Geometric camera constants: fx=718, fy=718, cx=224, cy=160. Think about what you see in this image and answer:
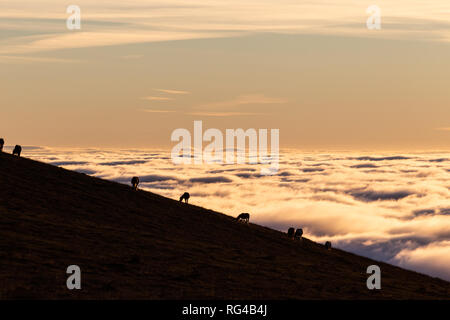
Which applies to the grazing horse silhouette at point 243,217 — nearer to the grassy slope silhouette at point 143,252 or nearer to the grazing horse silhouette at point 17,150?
the grassy slope silhouette at point 143,252

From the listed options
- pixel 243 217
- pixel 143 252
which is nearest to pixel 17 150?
pixel 243 217

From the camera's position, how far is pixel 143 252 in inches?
2003

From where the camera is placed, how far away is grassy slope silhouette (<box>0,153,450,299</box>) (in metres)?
40.8

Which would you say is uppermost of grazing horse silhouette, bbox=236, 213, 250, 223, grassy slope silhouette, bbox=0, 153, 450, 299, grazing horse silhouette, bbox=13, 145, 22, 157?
grazing horse silhouette, bbox=13, 145, 22, 157

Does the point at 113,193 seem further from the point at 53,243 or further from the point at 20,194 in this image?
the point at 53,243

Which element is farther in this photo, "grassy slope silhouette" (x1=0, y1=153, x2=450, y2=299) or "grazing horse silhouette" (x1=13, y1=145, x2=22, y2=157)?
"grazing horse silhouette" (x1=13, y1=145, x2=22, y2=157)

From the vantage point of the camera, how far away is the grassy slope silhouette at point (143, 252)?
40.8m

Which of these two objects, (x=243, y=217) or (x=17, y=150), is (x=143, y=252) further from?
(x=17, y=150)

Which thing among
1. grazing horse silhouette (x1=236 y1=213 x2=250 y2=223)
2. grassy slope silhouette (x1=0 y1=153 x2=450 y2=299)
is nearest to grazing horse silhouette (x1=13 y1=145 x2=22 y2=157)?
grassy slope silhouette (x1=0 y1=153 x2=450 y2=299)

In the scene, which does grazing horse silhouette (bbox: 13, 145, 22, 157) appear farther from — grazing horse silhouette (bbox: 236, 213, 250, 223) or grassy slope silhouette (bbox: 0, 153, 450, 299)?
grazing horse silhouette (bbox: 236, 213, 250, 223)

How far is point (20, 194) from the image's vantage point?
63.8 metres
